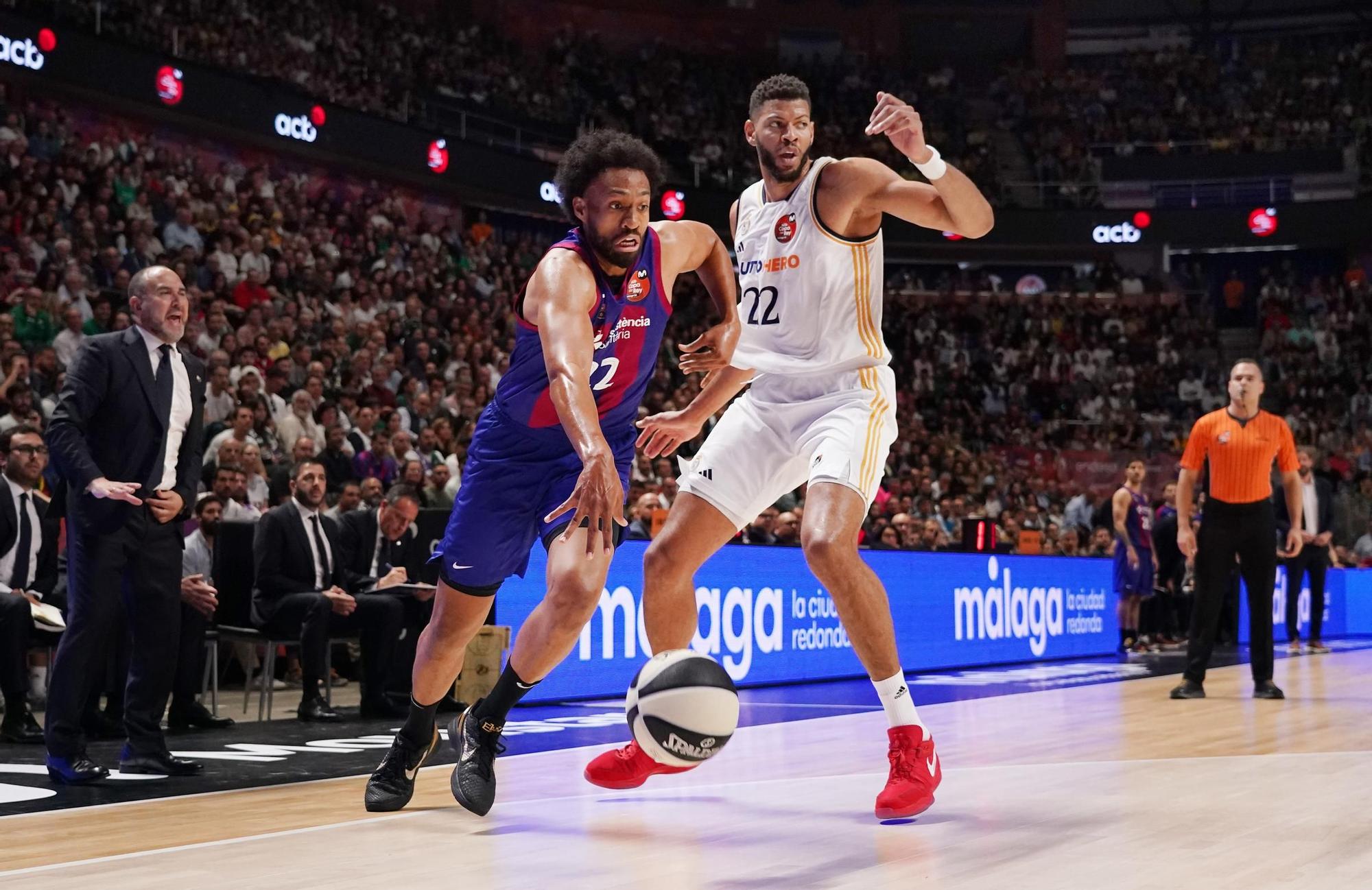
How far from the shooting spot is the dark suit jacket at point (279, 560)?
8078 millimetres

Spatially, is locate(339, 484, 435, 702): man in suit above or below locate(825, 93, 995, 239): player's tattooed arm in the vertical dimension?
below

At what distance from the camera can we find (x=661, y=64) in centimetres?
2880

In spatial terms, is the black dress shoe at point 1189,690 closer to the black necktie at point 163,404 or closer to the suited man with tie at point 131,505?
the suited man with tie at point 131,505

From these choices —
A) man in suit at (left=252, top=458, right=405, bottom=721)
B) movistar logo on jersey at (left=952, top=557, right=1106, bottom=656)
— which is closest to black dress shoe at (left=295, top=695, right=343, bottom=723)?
man in suit at (left=252, top=458, right=405, bottom=721)

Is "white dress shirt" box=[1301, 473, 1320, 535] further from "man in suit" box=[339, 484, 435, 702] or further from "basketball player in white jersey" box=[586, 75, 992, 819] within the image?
"basketball player in white jersey" box=[586, 75, 992, 819]

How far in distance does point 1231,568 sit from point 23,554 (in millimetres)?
6860

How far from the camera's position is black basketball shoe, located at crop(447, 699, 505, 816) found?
13.4 ft

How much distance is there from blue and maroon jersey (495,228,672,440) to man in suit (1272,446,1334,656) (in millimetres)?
11858

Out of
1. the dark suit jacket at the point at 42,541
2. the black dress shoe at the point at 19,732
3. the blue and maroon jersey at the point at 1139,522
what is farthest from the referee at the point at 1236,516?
the dark suit jacket at the point at 42,541

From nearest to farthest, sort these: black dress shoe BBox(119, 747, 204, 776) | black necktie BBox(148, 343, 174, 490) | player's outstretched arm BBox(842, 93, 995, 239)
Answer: player's outstretched arm BBox(842, 93, 995, 239) < black dress shoe BBox(119, 747, 204, 776) < black necktie BBox(148, 343, 174, 490)

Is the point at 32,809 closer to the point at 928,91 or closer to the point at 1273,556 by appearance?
the point at 1273,556

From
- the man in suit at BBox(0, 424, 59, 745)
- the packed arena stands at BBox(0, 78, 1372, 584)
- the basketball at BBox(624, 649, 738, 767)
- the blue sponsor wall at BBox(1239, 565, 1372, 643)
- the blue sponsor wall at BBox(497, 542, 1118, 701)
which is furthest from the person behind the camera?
the blue sponsor wall at BBox(1239, 565, 1372, 643)

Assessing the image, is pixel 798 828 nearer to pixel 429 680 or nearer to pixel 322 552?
pixel 429 680

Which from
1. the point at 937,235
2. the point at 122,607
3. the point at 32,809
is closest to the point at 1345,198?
the point at 937,235
